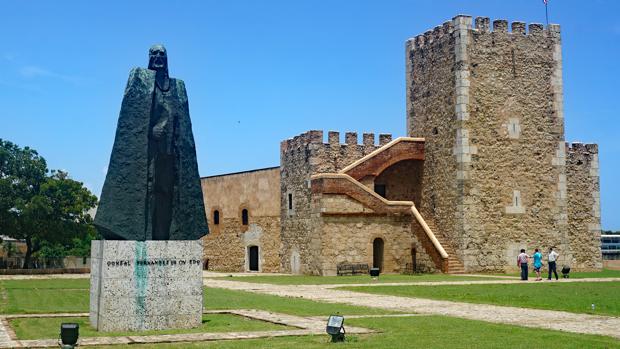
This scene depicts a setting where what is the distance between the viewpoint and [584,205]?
3828cm

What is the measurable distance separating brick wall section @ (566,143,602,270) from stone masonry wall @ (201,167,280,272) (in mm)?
13803

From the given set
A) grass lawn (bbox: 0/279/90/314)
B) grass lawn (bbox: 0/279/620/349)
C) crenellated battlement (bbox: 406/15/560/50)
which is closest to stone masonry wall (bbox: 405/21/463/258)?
crenellated battlement (bbox: 406/15/560/50)

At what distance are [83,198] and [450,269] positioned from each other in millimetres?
20757

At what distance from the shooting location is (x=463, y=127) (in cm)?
3312

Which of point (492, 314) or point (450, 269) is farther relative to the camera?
point (450, 269)

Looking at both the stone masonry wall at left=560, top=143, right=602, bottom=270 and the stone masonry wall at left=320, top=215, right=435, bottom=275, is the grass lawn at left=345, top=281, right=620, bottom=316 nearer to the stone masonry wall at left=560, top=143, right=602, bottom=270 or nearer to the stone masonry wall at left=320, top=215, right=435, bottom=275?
the stone masonry wall at left=320, top=215, right=435, bottom=275

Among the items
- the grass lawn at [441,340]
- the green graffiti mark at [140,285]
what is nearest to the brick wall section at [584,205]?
the grass lawn at [441,340]

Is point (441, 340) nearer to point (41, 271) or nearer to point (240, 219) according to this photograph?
point (240, 219)

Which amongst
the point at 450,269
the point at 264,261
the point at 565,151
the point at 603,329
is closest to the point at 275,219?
the point at 264,261

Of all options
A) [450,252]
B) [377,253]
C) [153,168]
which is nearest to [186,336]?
[153,168]

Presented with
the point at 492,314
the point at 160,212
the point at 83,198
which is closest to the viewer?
the point at 160,212

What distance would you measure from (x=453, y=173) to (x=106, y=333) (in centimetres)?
2366

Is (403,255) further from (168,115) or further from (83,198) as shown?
(168,115)

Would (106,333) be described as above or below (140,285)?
below
